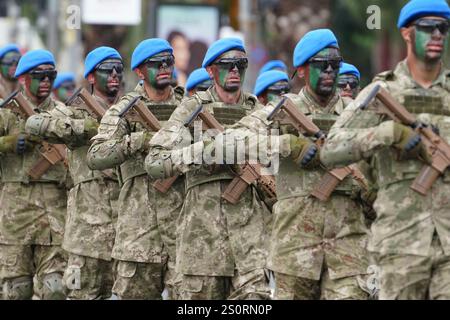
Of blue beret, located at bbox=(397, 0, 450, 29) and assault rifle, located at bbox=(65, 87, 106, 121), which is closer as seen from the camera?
blue beret, located at bbox=(397, 0, 450, 29)

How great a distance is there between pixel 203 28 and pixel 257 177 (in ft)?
67.6

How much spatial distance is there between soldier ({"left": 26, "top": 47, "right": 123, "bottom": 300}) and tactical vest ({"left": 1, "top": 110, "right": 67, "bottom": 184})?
1.16 ft

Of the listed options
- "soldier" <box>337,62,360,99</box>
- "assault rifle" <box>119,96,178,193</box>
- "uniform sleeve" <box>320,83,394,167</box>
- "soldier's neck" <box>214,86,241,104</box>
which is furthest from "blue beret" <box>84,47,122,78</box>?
"uniform sleeve" <box>320,83,394,167</box>

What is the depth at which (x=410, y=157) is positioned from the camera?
32.0ft

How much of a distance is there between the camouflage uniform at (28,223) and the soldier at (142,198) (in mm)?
1494

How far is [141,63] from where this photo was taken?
506 inches

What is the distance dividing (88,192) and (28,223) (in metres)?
0.83

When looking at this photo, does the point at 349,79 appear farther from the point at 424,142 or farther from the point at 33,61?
the point at 424,142

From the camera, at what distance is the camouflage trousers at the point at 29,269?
14164 millimetres

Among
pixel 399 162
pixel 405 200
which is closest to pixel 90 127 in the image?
pixel 399 162

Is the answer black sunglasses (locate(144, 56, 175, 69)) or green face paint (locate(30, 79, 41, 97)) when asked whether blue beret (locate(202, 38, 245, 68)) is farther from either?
green face paint (locate(30, 79, 41, 97))

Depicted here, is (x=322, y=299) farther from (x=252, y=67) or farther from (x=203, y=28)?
(x=252, y=67)

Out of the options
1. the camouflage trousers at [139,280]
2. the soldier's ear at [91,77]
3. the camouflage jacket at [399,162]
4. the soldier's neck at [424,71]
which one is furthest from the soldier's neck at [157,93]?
the soldier's neck at [424,71]

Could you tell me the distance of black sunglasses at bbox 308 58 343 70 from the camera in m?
11.1
